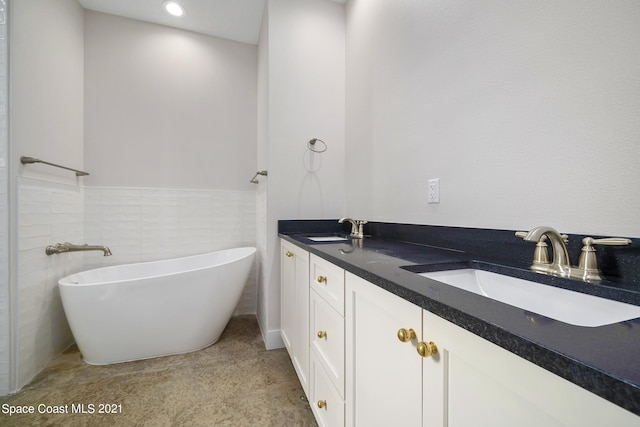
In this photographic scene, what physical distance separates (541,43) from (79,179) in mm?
2968

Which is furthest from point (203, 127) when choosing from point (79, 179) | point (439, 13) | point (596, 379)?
point (596, 379)

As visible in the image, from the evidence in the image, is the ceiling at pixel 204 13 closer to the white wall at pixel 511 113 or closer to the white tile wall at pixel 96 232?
the white wall at pixel 511 113

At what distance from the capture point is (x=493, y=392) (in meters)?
0.38

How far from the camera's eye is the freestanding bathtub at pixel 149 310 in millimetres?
1556

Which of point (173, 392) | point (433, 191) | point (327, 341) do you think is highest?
point (433, 191)

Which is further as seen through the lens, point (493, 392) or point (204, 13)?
point (204, 13)

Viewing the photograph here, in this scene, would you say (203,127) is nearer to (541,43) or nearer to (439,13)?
(439,13)

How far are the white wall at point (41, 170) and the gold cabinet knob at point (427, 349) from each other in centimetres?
211

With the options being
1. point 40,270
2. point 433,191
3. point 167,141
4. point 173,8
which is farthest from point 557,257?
point 173,8

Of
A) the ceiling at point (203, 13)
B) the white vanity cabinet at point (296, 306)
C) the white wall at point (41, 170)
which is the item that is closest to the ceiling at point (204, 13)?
the ceiling at point (203, 13)

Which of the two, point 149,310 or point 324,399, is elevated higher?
point 149,310

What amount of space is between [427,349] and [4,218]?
214 centimetres

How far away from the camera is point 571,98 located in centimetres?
73

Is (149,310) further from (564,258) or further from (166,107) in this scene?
(564,258)
